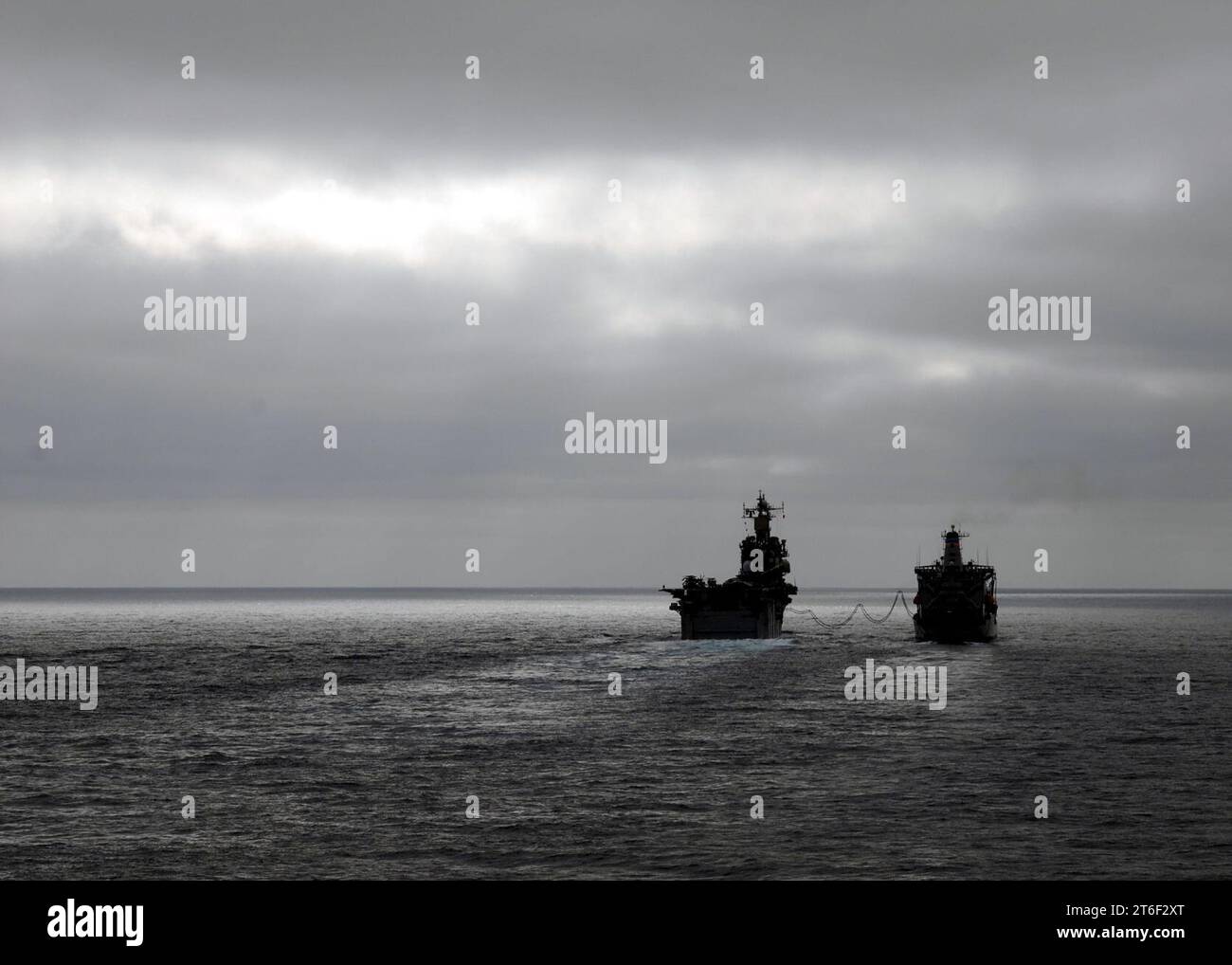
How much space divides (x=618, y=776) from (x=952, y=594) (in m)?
A: 92.2

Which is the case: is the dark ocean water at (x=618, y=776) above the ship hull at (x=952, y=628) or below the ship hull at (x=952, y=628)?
above

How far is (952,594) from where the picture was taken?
12506 centimetres

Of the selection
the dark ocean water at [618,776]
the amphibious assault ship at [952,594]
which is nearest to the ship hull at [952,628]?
the amphibious assault ship at [952,594]

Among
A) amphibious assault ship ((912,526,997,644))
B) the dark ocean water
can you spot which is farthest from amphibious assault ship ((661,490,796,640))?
the dark ocean water

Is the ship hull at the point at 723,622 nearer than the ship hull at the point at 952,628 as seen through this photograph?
Yes

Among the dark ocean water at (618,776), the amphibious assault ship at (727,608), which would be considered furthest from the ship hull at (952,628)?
the dark ocean water at (618,776)

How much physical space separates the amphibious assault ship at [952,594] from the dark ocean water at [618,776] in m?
32.5

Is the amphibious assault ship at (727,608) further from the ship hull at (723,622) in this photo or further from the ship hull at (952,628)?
the ship hull at (952,628)

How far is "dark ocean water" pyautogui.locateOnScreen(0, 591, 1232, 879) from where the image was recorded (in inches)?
1154

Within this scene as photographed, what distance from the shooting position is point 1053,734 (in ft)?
176

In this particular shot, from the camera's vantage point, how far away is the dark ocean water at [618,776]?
1154 inches

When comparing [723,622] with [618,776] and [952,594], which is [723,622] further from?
[618,776]
